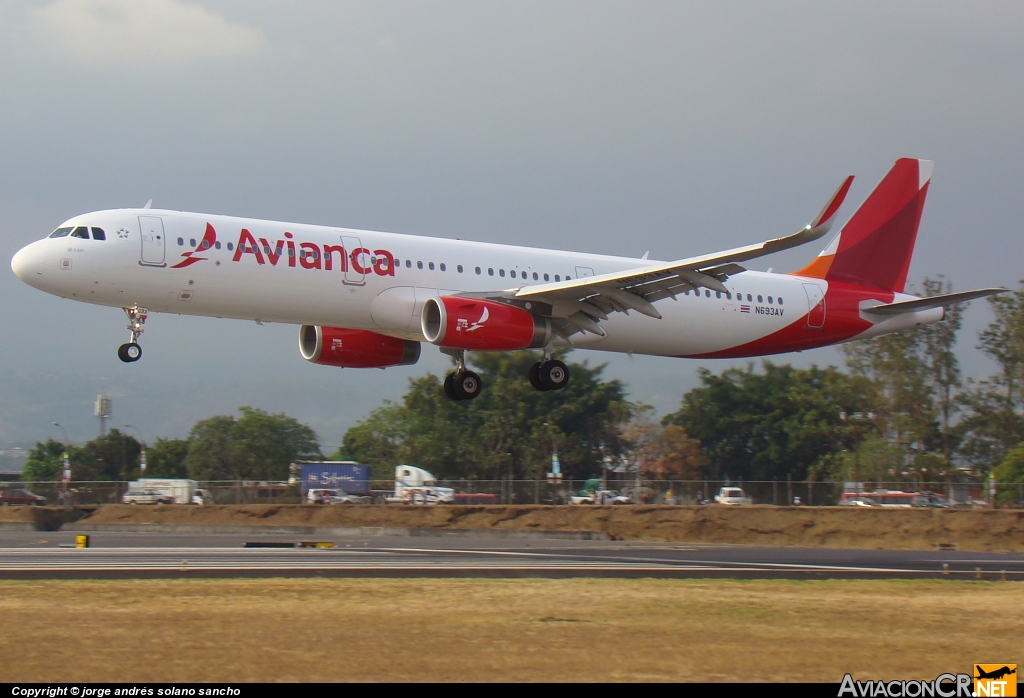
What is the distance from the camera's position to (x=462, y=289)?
98.6ft

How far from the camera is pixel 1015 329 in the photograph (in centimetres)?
7238

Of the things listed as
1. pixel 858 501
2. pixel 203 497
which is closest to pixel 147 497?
pixel 203 497

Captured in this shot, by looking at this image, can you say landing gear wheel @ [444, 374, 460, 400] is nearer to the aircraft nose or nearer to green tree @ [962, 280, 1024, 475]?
the aircraft nose

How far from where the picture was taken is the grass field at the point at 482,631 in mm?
11703

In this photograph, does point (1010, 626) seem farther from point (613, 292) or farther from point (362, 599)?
point (613, 292)

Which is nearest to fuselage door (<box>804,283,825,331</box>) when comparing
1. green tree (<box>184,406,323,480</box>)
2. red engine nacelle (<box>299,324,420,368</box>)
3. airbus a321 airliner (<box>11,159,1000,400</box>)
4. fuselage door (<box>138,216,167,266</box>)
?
airbus a321 airliner (<box>11,159,1000,400</box>)

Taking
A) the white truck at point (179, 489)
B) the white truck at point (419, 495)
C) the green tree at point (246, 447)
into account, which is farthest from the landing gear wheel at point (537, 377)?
the green tree at point (246, 447)

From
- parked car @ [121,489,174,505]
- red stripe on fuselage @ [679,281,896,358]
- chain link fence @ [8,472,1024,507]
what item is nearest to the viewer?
red stripe on fuselage @ [679,281,896,358]

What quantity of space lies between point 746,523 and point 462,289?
62.2 feet

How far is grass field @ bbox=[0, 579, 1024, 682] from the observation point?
38.4ft

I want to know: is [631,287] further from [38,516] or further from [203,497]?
[203,497]

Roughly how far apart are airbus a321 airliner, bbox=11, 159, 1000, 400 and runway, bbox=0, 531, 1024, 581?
5.35m

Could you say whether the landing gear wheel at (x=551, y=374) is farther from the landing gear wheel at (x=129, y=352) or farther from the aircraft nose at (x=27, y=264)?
the aircraft nose at (x=27, y=264)

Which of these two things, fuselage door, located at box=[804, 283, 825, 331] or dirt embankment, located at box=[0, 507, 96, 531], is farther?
dirt embankment, located at box=[0, 507, 96, 531]
